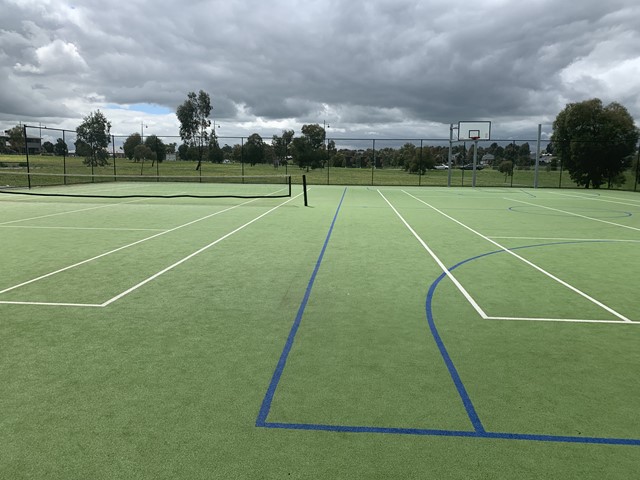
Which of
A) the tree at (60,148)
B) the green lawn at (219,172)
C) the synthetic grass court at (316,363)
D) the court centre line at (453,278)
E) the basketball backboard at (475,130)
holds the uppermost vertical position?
the basketball backboard at (475,130)

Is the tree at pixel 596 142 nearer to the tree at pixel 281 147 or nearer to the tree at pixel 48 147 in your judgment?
the tree at pixel 281 147

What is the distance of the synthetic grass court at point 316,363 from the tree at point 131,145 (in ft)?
109

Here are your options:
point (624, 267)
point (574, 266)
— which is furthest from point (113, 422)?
point (624, 267)

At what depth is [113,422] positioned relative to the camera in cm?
344

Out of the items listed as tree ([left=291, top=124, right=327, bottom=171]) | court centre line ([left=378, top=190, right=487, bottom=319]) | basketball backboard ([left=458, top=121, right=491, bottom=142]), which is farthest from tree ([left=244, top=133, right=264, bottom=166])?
court centre line ([left=378, top=190, right=487, bottom=319])

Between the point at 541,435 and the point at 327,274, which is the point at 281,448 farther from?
the point at 327,274

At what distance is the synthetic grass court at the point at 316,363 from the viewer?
10.2 ft

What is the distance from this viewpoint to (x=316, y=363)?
4504mm

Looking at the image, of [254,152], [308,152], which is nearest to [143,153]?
[254,152]

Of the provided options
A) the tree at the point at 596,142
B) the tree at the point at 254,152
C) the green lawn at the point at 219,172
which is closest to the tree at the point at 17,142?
the green lawn at the point at 219,172

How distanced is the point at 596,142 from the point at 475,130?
9711 millimetres

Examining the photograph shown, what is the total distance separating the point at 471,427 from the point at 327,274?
4.71m

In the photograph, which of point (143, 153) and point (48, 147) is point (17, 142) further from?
point (143, 153)

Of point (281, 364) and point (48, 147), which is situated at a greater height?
point (48, 147)
